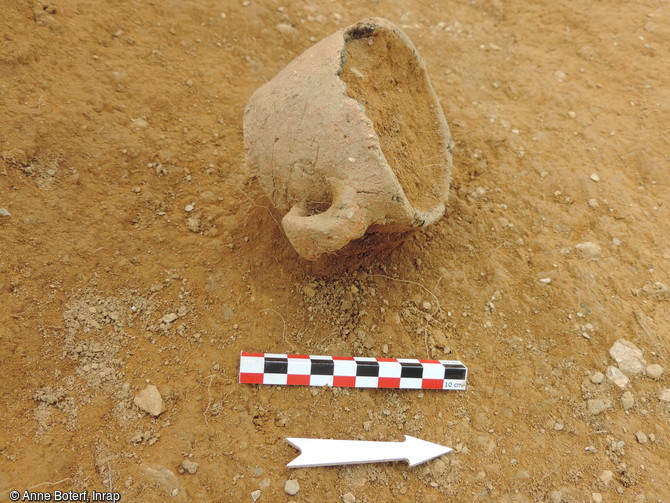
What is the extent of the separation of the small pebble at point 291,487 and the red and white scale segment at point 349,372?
45cm

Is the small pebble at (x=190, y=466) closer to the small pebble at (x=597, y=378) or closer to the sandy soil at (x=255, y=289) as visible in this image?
the sandy soil at (x=255, y=289)

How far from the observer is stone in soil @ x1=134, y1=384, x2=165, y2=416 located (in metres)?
2.33

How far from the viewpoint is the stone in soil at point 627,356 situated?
2744 millimetres

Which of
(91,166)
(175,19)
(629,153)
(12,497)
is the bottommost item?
(12,497)

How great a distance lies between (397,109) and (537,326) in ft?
4.60

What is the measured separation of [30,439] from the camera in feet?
7.12

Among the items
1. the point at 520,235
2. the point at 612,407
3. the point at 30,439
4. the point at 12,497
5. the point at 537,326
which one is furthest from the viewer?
the point at 520,235

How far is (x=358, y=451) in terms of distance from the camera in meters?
2.39

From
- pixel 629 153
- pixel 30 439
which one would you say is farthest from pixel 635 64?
pixel 30 439

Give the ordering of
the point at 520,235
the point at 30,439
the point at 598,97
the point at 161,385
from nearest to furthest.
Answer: the point at 30,439 < the point at 161,385 < the point at 520,235 < the point at 598,97

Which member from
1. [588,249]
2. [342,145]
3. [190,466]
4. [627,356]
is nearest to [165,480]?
[190,466]

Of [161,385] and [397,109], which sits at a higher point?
[397,109]

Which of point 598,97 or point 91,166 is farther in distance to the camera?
point 598,97

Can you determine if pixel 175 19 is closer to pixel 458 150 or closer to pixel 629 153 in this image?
pixel 458 150
